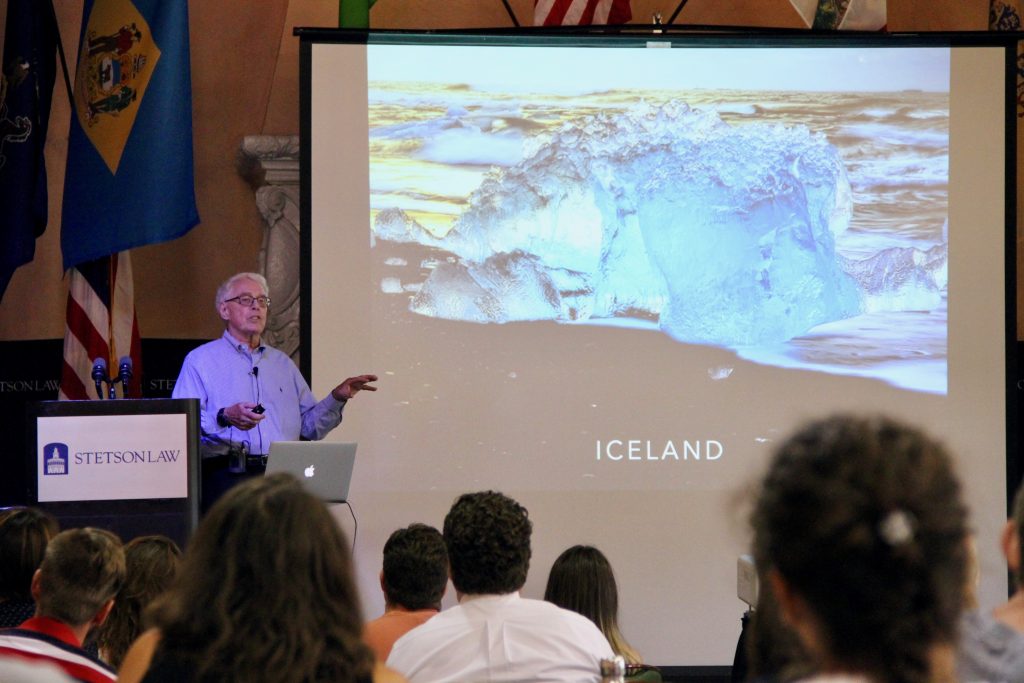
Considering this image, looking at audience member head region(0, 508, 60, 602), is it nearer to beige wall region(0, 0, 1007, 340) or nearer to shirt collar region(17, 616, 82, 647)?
shirt collar region(17, 616, 82, 647)

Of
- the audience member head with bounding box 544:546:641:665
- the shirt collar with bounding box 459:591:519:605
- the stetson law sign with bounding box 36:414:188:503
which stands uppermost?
the shirt collar with bounding box 459:591:519:605

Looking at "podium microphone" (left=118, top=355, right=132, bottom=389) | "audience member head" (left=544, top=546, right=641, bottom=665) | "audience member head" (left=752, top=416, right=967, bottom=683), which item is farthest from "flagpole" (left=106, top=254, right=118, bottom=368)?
"audience member head" (left=752, top=416, right=967, bottom=683)

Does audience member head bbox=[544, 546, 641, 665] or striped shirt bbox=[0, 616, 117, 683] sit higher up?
striped shirt bbox=[0, 616, 117, 683]

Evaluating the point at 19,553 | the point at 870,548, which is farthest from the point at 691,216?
the point at 870,548

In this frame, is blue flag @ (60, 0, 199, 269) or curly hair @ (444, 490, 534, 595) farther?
blue flag @ (60, 0, 199, 269)

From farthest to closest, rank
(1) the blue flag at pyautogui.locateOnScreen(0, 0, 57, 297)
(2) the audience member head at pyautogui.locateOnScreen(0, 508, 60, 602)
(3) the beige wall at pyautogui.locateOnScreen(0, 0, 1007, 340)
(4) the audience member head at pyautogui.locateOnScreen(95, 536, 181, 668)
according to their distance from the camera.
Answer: (3) the beige wall at pyautogui.locateOnScreen(0, 0, 1007, 340)
(1) the blue flag at pyautogui.locateOnScreen(0, 0, 57, 297)
(4) the audience member head at pyautogui.locateOnScreen(95, 536, 181, 668)
(2) the audience member head at pyautogui.locateOnScreen(0, 508, 60, 602)

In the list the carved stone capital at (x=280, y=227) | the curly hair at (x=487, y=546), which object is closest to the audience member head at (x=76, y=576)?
the curly hair at (x=487, y=546)

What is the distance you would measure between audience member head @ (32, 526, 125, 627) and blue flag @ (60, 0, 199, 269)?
3.67 m

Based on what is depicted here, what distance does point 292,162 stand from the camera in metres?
6.25

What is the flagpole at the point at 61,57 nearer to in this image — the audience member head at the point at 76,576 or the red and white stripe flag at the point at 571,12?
the red and white stripe flag at the point at 571,12

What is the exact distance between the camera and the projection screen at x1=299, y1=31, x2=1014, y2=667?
18.0 ft

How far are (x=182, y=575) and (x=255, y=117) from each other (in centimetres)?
536

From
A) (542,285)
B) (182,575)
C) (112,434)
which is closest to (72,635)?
(182,575)

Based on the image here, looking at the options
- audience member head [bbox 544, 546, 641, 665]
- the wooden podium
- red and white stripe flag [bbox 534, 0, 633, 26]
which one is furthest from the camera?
red and white stripe flag [bbox 534, 0, 633, 26]
